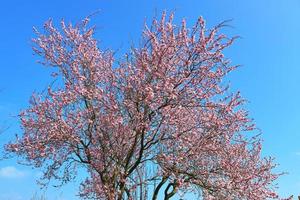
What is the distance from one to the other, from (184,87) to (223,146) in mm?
2062

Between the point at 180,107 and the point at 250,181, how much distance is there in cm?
317

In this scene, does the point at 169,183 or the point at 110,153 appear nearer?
the point at 110,153

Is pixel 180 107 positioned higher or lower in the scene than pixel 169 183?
→ higher

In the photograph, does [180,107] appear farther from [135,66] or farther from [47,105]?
[47,105]

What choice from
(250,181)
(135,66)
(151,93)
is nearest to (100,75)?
(135,66)

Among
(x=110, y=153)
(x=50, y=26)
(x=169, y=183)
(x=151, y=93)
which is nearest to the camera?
(x=151, y=93)

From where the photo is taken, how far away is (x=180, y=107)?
13.2 metres

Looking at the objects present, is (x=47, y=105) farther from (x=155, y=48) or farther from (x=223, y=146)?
(x=223, y=146)

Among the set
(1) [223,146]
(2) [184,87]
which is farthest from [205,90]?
(1) [223,146]

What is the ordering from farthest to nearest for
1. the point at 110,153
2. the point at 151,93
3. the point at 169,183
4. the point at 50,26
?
the point at 50,26, the point at 169,183, the point at 110,153, the point at 151,93

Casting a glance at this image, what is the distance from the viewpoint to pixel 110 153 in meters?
13.8

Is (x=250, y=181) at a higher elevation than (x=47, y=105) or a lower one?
lower

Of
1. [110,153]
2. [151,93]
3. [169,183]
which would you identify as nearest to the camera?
[151,93]

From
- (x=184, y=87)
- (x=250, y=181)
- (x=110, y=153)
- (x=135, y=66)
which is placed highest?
(x=135, y=66)
